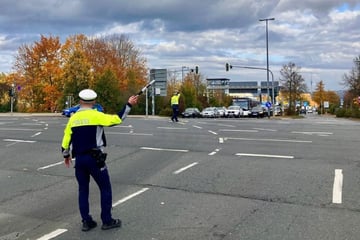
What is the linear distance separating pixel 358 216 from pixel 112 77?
5222 centimetres

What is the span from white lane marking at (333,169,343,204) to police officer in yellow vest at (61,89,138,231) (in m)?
3.64

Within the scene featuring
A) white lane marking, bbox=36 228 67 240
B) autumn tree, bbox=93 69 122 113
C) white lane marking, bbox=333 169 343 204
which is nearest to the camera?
white lane marking, bbox=36 228 67 240

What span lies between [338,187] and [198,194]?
8.61 feet

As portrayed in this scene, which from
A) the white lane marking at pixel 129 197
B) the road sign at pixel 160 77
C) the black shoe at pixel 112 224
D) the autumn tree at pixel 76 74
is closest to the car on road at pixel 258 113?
the road sign at pixel 160 77

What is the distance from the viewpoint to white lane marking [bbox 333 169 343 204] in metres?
7.44

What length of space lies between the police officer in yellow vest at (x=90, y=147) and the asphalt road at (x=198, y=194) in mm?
254

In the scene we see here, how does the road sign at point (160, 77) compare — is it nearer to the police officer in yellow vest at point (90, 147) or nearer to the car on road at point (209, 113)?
the car on road at point (209, 113)

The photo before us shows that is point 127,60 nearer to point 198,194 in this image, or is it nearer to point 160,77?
point 160,77

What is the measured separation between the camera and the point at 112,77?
57.1 metres

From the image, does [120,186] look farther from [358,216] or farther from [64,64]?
[64,64]

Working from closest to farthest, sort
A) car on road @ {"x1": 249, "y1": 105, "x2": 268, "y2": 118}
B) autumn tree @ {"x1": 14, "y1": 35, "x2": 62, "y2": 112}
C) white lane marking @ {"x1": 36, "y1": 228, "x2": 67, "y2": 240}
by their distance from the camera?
white lane marking @ {"x1": 36, "y1": 228, "x2": 67, "y2": 240} → car on road @ {"x1": 249, "y1": 105, "x2": 268, "y2": 118} → autumn tree @ {"x1": 14, "y1": 35, "x2": 62, "y2": 112}

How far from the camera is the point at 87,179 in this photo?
19.8ft

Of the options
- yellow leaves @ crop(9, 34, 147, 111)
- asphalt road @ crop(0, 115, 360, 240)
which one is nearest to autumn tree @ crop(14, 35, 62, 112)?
yellow leaves @ crop(9, 34, 147, 111)

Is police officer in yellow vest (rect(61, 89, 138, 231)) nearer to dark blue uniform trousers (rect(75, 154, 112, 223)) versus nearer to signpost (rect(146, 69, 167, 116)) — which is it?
dark blue uniform trousers (rect(75, 154, 112, 223))
